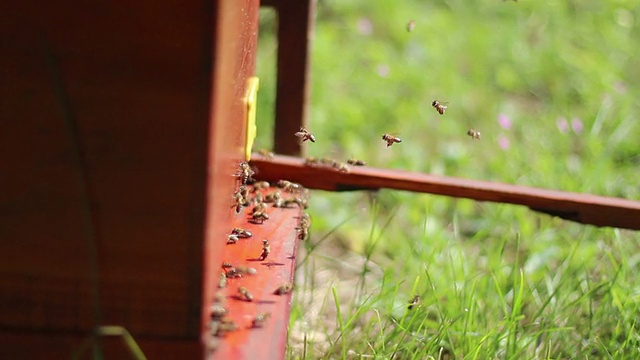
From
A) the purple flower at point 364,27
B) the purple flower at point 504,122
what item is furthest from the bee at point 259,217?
the purple flower at point 364,27

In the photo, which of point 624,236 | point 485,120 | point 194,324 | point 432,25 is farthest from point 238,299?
point 432,25

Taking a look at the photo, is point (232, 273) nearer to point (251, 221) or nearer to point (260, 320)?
point (260, 320)

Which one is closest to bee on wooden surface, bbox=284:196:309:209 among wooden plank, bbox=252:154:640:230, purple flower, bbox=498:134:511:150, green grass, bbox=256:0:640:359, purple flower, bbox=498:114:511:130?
wooden plank, bbox=252:154:640:230

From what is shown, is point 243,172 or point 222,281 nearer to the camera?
point 222,281

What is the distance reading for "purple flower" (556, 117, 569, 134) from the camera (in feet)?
12.7

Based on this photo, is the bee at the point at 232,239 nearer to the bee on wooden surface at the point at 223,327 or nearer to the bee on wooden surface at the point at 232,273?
the bee on wooden surface at the point at 232,273

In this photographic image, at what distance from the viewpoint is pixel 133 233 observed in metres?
1.34

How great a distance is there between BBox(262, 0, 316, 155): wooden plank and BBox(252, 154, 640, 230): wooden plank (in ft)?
1.58

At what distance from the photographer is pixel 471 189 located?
7.12ft

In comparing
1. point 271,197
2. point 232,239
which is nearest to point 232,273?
point 232,239

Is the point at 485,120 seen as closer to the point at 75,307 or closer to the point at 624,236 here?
the point at 624,236

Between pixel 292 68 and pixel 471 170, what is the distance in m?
1.37

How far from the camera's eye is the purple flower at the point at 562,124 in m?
3.87

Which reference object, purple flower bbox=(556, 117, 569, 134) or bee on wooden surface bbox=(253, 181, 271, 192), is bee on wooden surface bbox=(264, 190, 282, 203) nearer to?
bee on wooden surface bbox=(253, 181, 271, 192)
